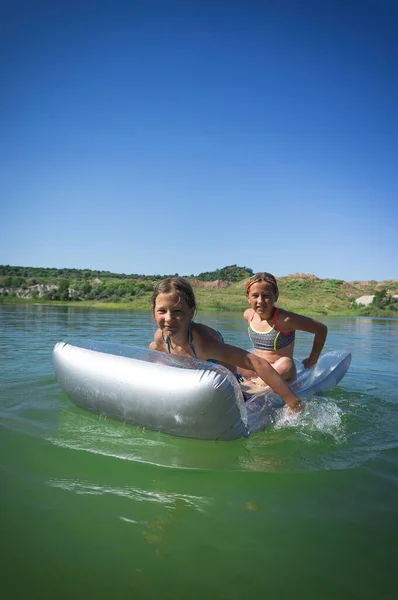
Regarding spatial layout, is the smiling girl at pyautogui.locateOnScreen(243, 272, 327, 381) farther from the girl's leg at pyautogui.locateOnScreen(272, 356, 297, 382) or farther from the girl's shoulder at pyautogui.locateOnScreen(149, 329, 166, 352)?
the girl's shoulder at pyautogui.locateOnScreen(149, 329, 166, 352)

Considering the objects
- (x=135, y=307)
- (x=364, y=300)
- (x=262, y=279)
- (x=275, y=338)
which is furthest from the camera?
(x=364, y=300)

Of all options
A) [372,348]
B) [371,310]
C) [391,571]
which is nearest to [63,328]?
[372,348]

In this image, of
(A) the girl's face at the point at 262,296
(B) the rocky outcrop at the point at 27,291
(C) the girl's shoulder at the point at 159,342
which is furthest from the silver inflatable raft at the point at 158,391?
(B) the rocky outcrop at the point at 27,291

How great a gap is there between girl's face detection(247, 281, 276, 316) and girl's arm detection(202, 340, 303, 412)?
3.26 feet

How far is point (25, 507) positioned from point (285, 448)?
1.59m

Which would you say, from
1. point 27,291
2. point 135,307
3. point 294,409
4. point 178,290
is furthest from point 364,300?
point 178,290

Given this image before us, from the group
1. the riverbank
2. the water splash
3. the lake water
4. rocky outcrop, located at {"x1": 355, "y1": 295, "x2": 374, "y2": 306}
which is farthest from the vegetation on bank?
the lake water

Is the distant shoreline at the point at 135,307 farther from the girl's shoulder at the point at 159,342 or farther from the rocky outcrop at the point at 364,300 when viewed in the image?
the girl's shoulder at the point at 159,342

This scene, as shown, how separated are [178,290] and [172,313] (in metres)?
0.17

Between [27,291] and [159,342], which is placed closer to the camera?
[159,342]

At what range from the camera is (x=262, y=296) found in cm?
393

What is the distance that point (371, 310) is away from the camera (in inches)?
1071

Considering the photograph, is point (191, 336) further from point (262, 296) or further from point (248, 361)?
point (262, 296)

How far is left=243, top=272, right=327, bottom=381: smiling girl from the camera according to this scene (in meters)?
3.94
